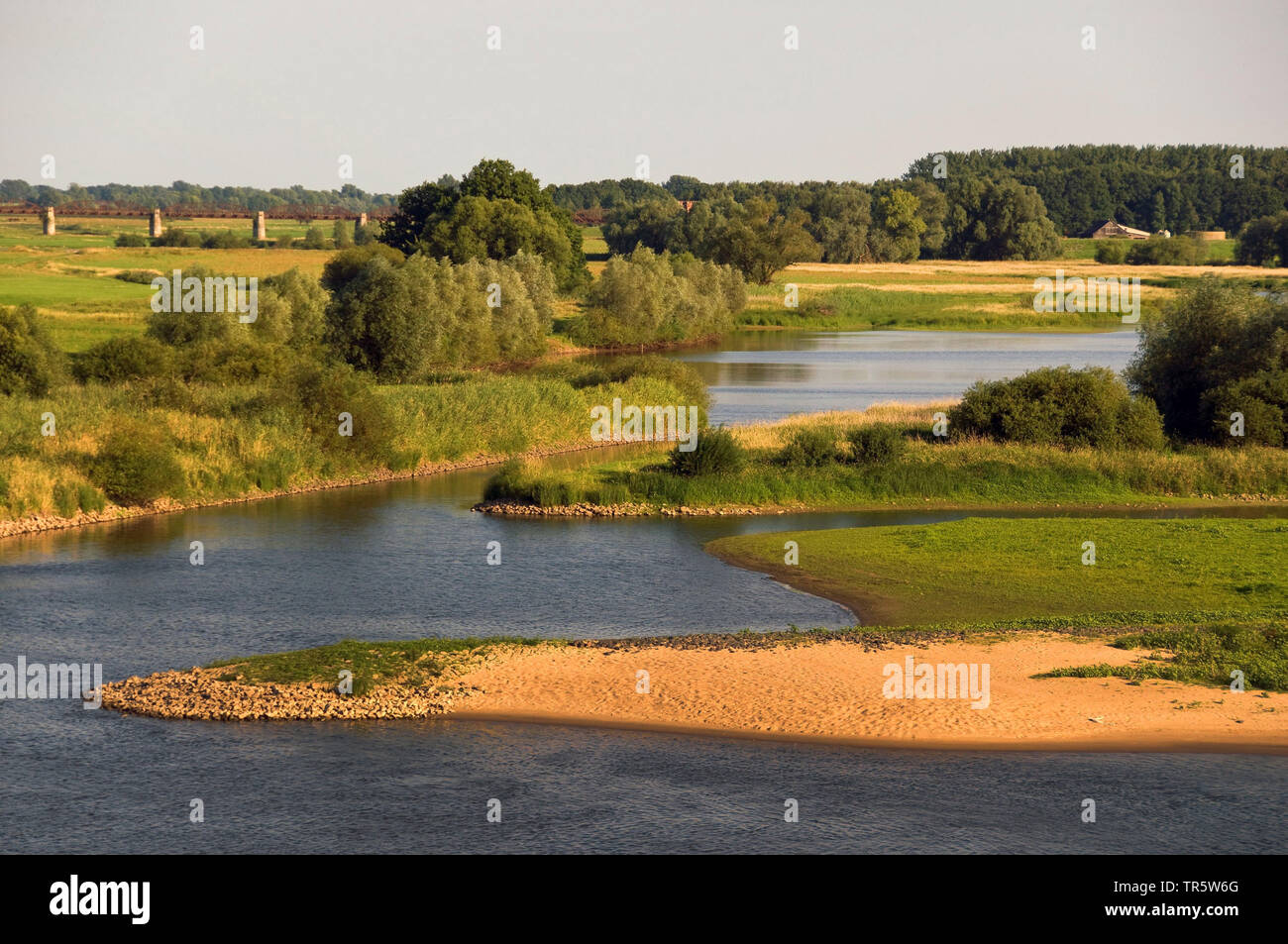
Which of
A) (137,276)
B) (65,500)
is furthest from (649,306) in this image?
(65,500)

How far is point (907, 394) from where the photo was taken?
7481cm

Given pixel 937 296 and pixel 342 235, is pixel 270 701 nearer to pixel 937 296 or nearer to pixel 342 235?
pixel 937 296

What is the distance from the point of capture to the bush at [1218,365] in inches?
2024

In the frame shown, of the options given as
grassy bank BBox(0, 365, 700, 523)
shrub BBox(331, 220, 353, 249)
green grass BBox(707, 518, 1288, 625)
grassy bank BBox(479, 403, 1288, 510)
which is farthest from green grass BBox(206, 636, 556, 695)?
shrub BBox(331, 220, 353, 249)

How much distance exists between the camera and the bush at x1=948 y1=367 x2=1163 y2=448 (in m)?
50.8

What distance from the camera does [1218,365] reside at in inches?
2178

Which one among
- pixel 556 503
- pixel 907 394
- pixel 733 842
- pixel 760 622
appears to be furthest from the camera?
pixel 907 394

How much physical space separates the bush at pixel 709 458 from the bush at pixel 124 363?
24296mm

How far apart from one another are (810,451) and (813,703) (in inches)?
1039

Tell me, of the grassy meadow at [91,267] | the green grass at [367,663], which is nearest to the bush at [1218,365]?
the green grass at [367,663]

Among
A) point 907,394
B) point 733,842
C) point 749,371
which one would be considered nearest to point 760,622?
point 733,842

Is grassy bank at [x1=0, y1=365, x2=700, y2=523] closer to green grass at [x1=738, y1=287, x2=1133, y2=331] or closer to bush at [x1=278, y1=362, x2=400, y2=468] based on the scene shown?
bush at [x1=278, y1=362, x2=400, y2=468]
